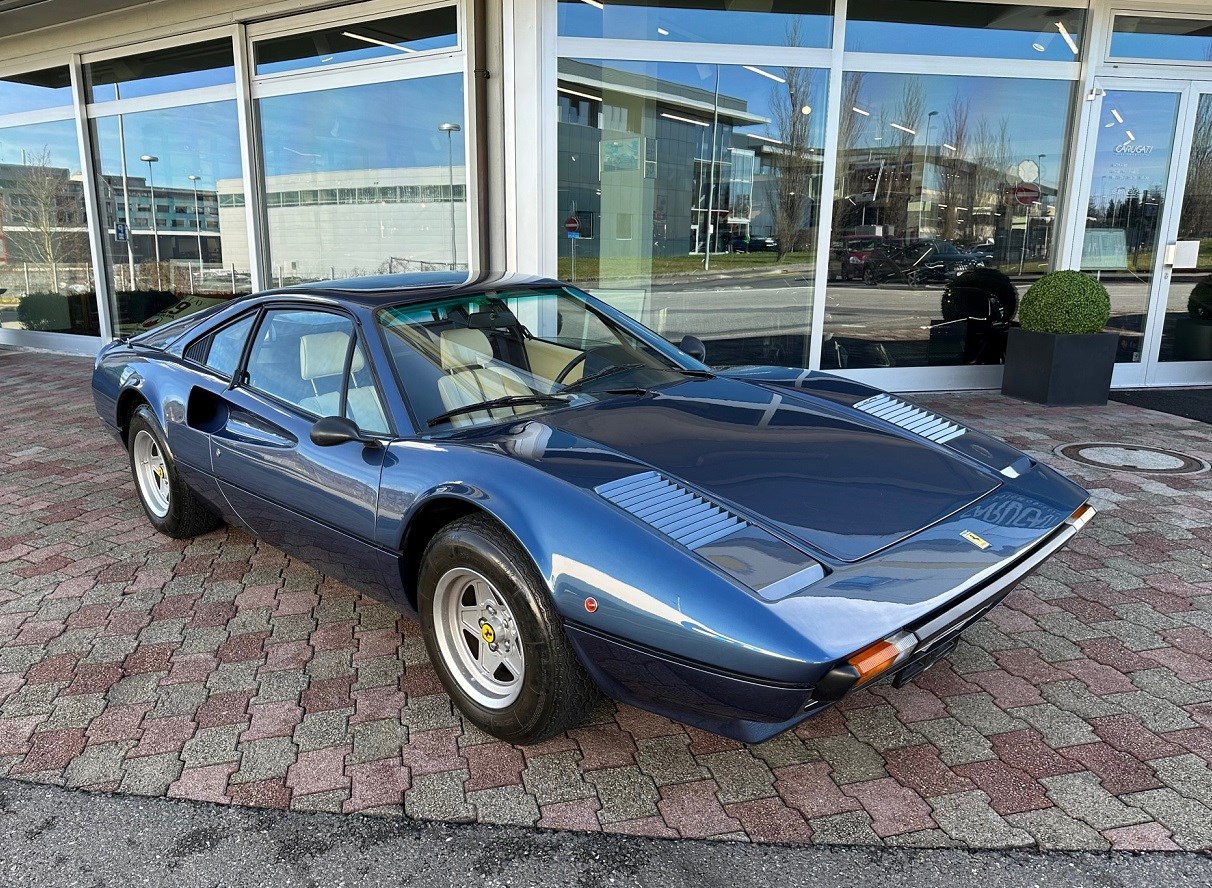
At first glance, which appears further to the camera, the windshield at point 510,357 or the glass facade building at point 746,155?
the glass facade building at point 746,155

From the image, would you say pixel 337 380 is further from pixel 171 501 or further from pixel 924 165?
pixel 924 165

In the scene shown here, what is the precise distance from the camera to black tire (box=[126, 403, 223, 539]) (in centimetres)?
389

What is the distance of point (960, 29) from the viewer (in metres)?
7.33

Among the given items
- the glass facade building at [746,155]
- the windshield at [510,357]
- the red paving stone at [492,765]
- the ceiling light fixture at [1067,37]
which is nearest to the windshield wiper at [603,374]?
the windshield at [510,357]

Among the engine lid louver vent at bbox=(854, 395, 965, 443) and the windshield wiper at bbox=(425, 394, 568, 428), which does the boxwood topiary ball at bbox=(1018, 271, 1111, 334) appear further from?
the windshield wiper at bbox=(425, 394, 568, 428)

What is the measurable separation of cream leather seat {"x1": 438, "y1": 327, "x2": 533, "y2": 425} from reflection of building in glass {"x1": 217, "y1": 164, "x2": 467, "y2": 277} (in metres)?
4.65

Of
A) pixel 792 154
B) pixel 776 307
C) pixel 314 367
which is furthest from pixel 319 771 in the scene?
pixel 792 154

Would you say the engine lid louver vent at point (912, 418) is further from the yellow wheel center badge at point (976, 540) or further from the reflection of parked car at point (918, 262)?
the reflection of parked car at point (918, 262)

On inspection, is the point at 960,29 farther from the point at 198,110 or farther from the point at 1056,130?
the point at 198,110

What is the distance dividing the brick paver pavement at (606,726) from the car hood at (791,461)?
0.73m

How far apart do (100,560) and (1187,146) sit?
30.1ft

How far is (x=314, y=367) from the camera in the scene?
3104 millimetres

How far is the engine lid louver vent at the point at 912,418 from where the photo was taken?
2934 mm

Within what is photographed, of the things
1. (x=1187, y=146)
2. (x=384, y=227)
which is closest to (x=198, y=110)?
(x=384, y=227)
